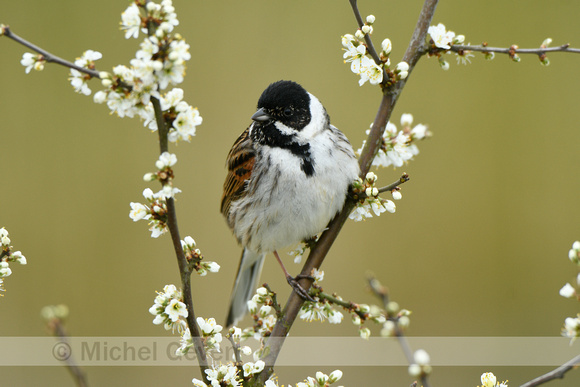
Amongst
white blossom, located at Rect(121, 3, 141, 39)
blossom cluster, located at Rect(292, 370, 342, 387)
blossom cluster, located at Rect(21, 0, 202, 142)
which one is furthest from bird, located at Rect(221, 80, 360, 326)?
white blossom, located at Rect(121, 3, 141, 39)

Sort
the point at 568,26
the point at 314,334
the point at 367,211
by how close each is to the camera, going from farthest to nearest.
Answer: the point at 568,26, the point at 314,334, the point at 367,211

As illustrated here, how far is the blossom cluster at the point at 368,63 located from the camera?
5.06ft

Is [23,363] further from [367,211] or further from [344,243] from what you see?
[367,211]

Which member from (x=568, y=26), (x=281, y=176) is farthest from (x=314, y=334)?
(x=568, y=26)

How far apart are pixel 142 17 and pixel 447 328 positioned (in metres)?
3.50

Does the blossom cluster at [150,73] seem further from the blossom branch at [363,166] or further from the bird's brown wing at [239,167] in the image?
the bird's brown wing at [239,167]

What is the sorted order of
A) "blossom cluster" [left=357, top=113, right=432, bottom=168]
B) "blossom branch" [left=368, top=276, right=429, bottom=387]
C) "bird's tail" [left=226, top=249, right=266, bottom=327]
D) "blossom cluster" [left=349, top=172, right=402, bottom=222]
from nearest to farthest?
"blossom branch" [left=368, top=276, right=429, bottom=387]
"blossom cluster" [left=349, top=172, right=402, bottom=222]
"blossom cluster" [left=357, top=113, right=432, bottom=168]
"bird's tail" [left=226, top=249, right=266, bottom=327]

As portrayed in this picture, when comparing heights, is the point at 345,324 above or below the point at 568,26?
below

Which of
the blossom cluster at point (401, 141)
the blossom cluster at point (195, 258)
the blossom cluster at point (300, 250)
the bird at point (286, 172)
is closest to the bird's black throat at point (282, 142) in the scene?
the bird at point (286, 172)

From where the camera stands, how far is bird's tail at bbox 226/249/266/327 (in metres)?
2.42

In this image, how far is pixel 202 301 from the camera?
3.99m

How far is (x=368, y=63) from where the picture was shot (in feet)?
5.15

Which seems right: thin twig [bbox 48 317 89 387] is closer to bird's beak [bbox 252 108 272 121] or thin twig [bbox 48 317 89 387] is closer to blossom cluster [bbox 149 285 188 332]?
blossom cluster [bbox 149 285 188 332]

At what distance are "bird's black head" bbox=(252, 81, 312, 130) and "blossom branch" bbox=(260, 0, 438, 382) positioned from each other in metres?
0.47
